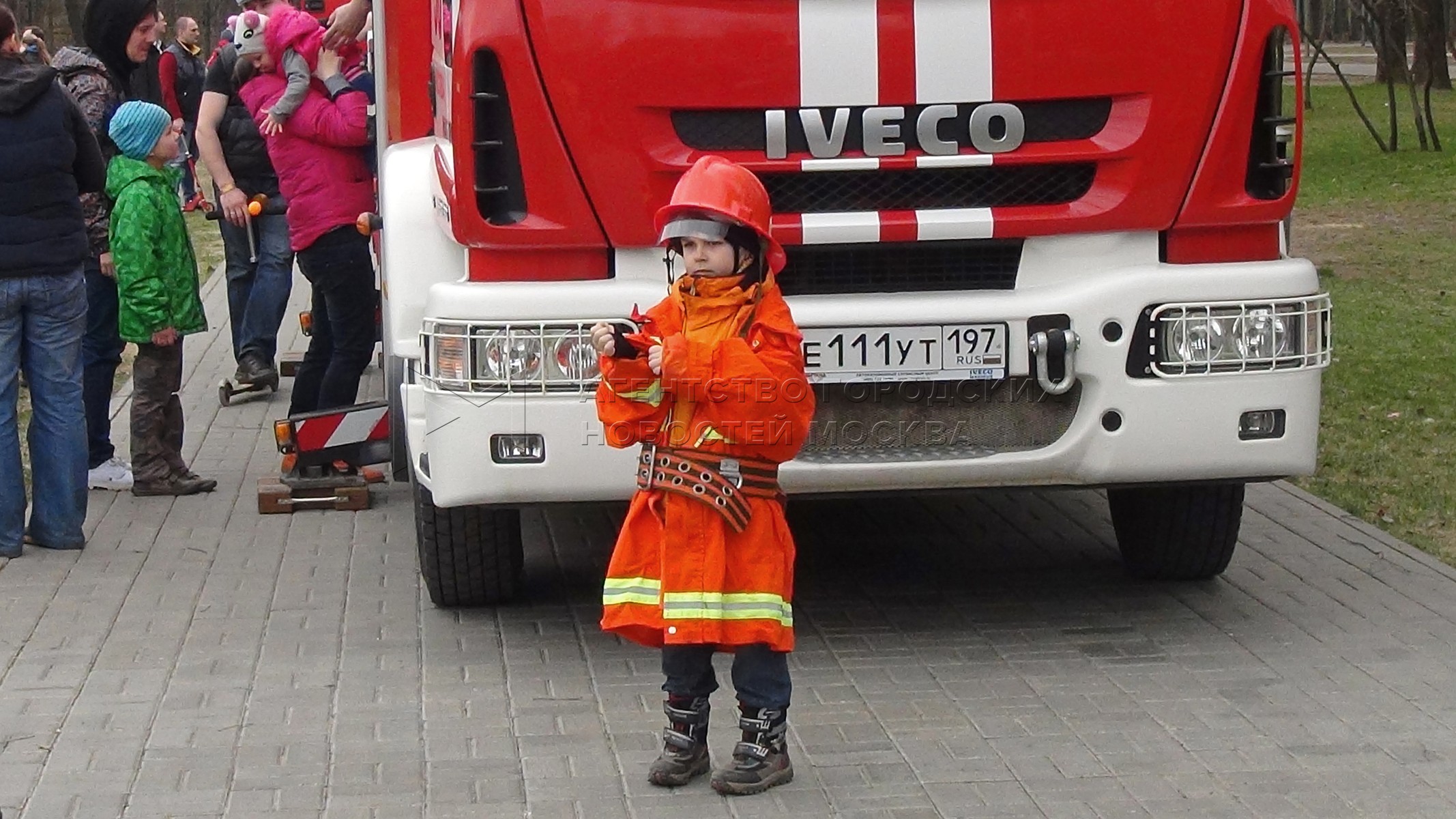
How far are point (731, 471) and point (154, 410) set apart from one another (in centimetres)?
451

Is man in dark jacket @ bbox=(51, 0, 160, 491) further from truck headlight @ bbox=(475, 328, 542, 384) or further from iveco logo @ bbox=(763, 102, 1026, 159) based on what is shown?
iveco logo @ bbox=(763, 102, 1026, 159)

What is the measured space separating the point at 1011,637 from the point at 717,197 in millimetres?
2100

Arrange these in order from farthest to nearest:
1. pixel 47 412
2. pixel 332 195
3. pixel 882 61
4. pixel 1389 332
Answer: pixel 1389 332
pixel 332 195
pixel 47 412
pixel 882 61

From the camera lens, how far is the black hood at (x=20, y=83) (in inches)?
281

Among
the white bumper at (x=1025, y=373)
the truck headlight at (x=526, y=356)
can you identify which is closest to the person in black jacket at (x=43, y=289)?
the white bumper at (x=1025, y=373)

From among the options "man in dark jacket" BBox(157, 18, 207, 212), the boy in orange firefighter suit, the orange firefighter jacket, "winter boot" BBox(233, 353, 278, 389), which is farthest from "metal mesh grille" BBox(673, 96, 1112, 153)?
"man in dark jacket" BBox(157, 18, 207, 212)

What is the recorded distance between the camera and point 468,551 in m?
6.28

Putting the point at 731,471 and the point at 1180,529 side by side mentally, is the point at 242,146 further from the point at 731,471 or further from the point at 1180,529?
the point at 731,471

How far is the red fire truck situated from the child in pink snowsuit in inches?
110

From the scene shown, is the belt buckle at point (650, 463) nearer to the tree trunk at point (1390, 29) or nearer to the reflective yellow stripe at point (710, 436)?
the reflective yellow stripe at point (710, 436)

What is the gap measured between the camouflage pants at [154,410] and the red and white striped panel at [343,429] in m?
0.67

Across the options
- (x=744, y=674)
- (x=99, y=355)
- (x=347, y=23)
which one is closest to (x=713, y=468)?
(x=744, y=674)

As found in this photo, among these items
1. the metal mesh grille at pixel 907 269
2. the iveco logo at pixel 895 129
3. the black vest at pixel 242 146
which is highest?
the iveco logo at pixel 895 129

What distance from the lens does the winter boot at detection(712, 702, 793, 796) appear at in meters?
4.66
